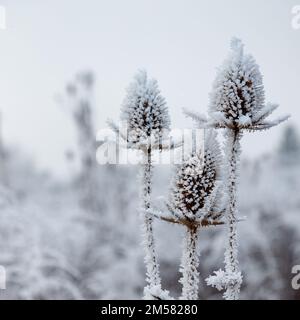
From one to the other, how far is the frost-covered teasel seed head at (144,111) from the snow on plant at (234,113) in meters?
0.19

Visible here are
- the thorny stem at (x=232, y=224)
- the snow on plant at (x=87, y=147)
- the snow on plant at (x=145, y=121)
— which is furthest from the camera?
the snow on plant at (x=87, y=147)

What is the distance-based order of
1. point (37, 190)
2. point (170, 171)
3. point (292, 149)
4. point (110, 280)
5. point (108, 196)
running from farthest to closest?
point (37, 190), point (292, 149), point (108, 196), point (110, 280), point (170, 171)

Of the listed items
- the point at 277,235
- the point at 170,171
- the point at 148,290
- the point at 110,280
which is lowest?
the point at 110,280

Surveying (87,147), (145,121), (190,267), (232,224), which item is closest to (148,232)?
(190,267)

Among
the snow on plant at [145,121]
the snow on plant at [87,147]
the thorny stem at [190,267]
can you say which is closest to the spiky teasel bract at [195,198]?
the thorny stem at [190,267]

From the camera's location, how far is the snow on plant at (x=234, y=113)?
1.90m

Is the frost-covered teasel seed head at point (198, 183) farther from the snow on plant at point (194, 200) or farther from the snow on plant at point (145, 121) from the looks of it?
the snow on plant at point (145, 121)

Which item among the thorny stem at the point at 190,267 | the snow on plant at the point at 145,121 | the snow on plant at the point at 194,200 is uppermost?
the snow on plant at the point at 145,121

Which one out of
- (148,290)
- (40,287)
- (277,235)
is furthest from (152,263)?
(277,235)

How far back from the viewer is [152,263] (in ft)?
6.26

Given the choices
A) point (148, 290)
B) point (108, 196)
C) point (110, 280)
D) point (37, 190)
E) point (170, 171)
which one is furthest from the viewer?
point (37, 190)

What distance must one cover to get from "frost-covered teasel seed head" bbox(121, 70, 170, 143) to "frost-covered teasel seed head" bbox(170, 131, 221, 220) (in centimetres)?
18
